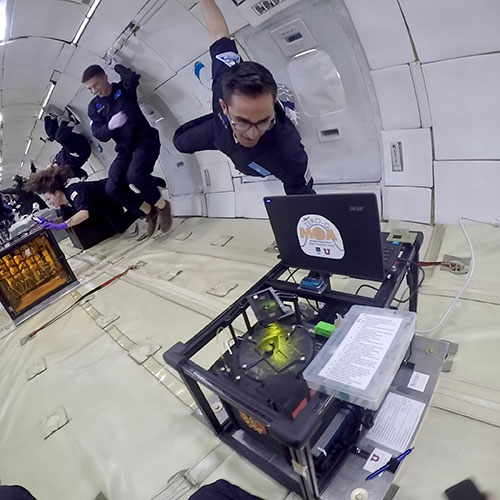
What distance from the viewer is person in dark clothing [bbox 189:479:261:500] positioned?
2.77 feet

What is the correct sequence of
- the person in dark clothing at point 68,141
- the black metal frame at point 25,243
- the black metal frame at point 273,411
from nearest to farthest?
the black metal frame at point 273,411 < the black metal frame at point 25,243 < the person in dark clothing at point 68,141

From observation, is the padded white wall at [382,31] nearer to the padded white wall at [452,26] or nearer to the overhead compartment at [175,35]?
the padded white wall at [452,26]

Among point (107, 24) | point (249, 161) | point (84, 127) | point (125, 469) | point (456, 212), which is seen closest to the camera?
point (125, 469)

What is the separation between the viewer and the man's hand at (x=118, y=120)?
318cm

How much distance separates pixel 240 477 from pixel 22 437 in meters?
1.10

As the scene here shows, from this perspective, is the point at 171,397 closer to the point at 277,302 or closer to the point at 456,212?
the point at 277,302

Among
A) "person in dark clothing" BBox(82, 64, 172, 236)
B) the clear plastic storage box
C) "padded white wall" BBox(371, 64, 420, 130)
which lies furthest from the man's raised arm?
the clear plastic storage box

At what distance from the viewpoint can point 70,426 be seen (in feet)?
4.65

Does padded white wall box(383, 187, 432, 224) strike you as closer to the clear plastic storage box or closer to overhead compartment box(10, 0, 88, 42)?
the clear plastic storage box

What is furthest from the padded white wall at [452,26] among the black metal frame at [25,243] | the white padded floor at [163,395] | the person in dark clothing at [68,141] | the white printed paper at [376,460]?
the person in dark clothing at [68,141]

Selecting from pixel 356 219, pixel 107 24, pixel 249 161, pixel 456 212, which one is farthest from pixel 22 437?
pixel 107 24

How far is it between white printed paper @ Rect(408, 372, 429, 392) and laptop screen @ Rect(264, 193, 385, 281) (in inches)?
14.8

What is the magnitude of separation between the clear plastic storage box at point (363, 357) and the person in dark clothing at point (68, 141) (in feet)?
16.5

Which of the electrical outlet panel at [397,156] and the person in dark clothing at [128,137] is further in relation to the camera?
the person in dark clothing at [128,137]
